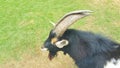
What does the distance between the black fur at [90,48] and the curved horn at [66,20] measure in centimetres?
11

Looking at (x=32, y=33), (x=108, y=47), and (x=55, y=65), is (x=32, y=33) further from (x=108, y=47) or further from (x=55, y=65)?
(x=108, y=47)

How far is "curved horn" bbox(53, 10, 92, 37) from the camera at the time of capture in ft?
21.6

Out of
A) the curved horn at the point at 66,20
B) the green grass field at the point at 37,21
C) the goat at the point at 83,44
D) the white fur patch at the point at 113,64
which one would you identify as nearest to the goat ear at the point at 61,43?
the goat at the point at 83,44

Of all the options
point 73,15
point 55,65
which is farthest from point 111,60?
point 55,65

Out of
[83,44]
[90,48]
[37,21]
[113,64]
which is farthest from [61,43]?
[37,21]

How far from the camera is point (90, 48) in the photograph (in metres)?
6.71

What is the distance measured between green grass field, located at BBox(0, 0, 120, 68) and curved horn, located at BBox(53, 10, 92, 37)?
7.64 ft

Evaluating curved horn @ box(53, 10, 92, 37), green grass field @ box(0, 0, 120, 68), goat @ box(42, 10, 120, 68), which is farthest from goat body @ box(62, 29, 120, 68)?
green grass field @ box(0, 0, 120, 68)

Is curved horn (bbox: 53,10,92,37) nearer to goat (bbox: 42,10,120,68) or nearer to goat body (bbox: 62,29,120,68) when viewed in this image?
goat (bbox: 42,10,120,68)

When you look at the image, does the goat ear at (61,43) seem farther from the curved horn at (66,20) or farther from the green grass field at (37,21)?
the green grass field at (37,21)

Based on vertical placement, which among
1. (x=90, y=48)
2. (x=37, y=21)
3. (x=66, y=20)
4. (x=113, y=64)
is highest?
(x=66, y=20)

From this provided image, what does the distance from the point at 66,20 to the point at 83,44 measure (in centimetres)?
50

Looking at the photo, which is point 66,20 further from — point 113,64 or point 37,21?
point 37,21

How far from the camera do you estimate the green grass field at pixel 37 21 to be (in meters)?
9.26
